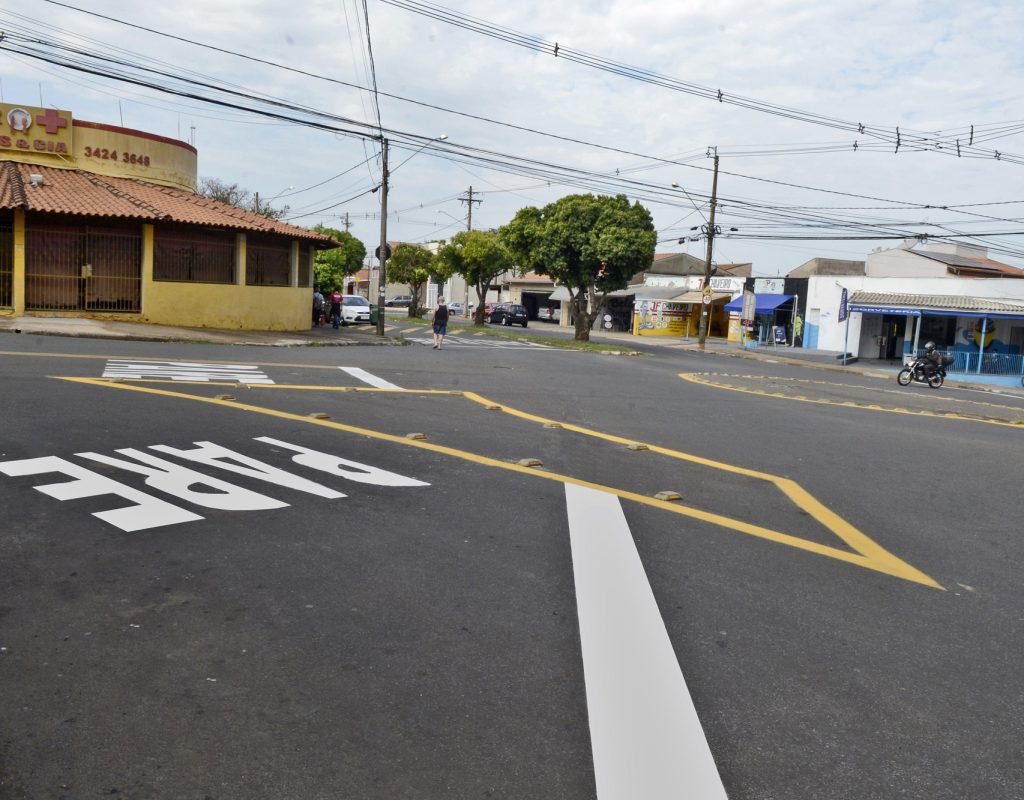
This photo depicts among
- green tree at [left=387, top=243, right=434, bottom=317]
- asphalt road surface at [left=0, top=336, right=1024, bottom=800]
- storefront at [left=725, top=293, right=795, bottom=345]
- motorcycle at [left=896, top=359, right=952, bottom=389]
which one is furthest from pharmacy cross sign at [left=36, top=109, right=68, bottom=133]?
storefront at [left=725, top=293, right=795, bottom=345]

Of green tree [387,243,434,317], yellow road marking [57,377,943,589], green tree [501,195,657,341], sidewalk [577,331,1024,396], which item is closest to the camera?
yellow road marking [57,377,943,589]

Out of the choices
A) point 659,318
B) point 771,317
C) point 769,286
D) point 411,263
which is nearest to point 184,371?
point 771,317

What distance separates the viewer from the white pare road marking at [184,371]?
547 inches

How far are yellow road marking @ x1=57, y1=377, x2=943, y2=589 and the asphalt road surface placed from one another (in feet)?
0.15

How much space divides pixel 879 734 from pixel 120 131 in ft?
103

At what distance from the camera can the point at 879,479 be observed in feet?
29.3

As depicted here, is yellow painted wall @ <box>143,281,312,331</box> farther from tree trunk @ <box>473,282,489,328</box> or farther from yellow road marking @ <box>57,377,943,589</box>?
tree trunk @ <box>473,282,489,328</box>

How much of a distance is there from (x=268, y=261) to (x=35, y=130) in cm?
826

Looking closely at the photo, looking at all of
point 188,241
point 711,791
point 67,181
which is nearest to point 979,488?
point 711,791

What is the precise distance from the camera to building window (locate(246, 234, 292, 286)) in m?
29.0

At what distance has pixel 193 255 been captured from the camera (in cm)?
2748

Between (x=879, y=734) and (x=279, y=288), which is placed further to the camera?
(x=279, y=288)

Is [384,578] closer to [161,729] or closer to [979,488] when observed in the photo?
[161,729]

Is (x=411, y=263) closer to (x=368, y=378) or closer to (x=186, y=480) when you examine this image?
(x=368, y=378)
